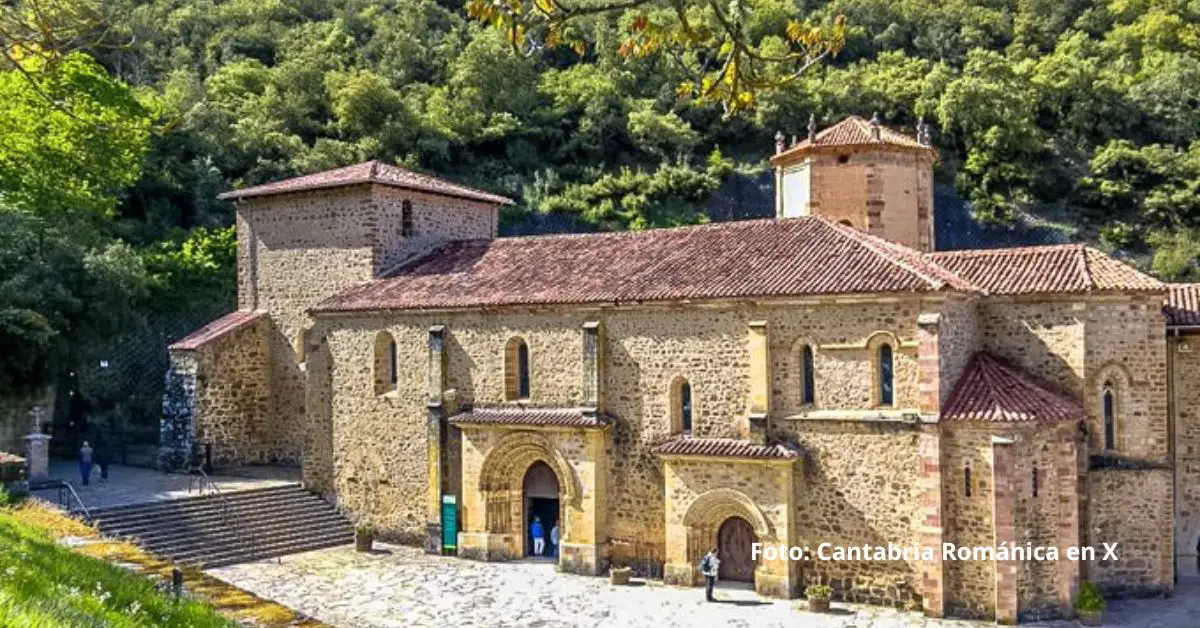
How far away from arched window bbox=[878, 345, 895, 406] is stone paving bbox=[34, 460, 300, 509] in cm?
1597

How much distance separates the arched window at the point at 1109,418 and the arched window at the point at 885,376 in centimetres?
455

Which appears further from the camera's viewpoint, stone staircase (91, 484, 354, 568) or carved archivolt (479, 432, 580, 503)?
carved archivolt (479, 432, 580, 503)

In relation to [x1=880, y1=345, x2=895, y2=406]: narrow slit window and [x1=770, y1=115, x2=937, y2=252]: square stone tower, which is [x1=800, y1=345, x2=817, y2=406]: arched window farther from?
[x1=770, y1=115, x2=937, y2=252]: square stone tower

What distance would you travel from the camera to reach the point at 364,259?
1062 inches

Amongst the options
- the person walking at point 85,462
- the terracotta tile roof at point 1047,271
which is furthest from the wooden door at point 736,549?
the person walking at point 85,462

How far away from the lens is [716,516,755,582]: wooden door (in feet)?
67.4

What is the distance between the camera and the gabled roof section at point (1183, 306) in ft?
68.2

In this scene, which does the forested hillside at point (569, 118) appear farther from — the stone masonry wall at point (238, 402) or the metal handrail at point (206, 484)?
the metal handrail at point (206, 484)

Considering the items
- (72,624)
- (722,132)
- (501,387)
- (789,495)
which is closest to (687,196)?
(722,132)

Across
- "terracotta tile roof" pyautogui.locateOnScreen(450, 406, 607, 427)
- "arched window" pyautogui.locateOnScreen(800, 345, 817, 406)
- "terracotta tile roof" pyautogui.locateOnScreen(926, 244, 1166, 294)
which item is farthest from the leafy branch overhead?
"terracotta tile roof" pyautogui.locateOnScreen(450, 406, 607, 427)

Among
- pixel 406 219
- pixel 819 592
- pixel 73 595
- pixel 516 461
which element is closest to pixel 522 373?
pixel 516 461

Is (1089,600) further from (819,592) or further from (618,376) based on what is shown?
(618,376)

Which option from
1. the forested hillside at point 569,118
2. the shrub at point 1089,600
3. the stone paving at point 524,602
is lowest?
the stone paving at point 524,602

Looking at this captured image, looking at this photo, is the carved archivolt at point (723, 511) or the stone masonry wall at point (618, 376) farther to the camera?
the carved archivolt at point (723, 511)
